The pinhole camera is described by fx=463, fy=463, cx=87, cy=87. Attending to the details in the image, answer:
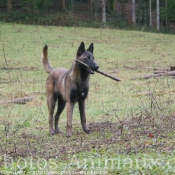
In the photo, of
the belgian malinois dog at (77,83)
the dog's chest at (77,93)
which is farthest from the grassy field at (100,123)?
the dog's chest at (77,93)

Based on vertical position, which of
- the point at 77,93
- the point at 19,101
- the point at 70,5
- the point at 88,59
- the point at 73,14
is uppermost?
the point at 70,5

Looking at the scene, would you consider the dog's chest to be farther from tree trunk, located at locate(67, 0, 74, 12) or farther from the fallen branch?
tree trunk, located at locate(67, 0, 74, 12)

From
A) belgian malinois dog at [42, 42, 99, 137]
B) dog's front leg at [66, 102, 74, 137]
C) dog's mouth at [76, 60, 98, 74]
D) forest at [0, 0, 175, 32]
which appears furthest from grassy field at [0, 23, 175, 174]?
forest at [0, 0, 175, 32]

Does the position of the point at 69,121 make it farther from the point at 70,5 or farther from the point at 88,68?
the point at 70,5

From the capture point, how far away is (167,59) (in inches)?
1142

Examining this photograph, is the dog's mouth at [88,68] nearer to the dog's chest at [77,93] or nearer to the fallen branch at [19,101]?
the dog's chest at [77,93]

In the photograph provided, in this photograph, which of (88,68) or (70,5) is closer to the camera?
(88,68)

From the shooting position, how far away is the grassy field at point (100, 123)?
646 cm

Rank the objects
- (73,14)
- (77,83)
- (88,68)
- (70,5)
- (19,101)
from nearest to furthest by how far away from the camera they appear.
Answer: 1. (88,68)
2. (77,83)
3. (19,101)
4. (73,14)
5. (70,5)

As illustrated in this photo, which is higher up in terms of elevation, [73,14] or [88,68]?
[73,14]

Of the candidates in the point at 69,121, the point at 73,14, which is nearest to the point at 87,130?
the point at 69,121

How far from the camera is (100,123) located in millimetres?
11164

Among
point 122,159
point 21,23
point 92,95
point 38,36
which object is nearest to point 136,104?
point 92,95

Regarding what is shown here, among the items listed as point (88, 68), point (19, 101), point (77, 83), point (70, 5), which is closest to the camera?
point (88, 68)
